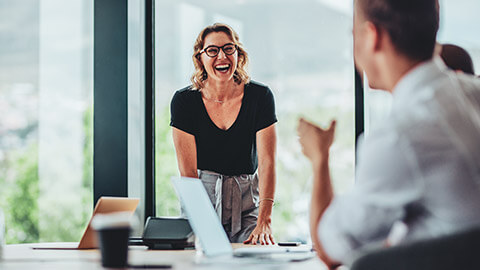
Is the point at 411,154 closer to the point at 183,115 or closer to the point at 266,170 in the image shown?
the point at 266,170

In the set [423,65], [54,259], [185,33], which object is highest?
[185,33]

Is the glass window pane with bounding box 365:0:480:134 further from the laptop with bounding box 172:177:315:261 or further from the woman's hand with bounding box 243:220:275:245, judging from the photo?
the laptop with bounding box 172:177:315:261

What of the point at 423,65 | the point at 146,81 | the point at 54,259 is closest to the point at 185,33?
the point at 146,81

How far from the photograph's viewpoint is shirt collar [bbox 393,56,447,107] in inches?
52.8

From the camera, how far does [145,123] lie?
4.04 meters

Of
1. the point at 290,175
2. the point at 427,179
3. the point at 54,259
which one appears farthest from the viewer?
the point at 290,175

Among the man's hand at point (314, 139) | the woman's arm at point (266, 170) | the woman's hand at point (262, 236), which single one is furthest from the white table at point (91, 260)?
the woman's arm at point (266, 170)

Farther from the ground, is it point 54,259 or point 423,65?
point 423,65

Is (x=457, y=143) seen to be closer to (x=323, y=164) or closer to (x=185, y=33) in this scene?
(x=323, y=164)

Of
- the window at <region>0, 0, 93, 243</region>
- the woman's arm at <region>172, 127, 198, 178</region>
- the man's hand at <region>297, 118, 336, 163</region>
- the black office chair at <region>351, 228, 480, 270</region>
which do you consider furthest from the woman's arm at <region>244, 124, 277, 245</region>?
the window at <region>0, 0, 93, 243</region>

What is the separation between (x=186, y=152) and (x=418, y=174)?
182 centimetres

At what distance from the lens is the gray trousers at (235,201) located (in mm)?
2795

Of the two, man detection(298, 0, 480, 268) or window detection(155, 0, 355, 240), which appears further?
window detection(155, 0, 355, 240)

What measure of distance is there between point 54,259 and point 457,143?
4.21ft
